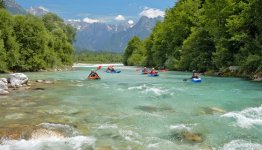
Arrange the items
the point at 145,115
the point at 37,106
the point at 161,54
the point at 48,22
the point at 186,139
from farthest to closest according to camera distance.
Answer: the point at 48,22
the point at 161,54
the point at 37,106
the point at 145,115
the point at 186,139

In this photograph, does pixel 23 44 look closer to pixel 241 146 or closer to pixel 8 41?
pixel 8 41

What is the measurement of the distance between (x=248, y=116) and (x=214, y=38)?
35339 mm

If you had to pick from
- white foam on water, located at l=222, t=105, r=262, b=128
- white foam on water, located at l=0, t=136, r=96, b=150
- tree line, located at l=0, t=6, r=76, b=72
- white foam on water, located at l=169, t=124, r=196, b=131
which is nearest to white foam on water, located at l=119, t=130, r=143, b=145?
white foam on water, located at l=0, t=136, r=96, b=150

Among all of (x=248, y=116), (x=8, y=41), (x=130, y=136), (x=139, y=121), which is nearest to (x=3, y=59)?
(x=8, y=41)

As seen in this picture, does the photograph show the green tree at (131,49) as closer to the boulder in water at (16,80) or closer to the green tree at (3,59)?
the green tree at (3,59)

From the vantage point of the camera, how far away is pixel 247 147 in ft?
36.7

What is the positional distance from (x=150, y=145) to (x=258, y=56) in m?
28.2

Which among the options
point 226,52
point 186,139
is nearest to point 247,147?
point 186,139

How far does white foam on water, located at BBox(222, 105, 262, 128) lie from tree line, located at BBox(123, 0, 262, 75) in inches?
803

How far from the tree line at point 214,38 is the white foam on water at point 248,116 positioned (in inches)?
803

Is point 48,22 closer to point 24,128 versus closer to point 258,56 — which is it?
point 258,56

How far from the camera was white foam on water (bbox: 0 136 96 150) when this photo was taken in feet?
36.7

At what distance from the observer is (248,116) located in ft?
51.7

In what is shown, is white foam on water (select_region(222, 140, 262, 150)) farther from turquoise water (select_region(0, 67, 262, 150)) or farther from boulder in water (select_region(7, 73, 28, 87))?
boulder in water (select_region(7, 73, 28, 87))
